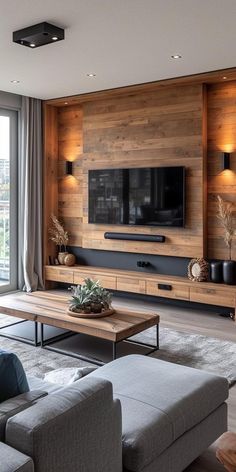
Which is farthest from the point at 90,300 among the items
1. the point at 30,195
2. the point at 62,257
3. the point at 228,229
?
the point at 30,195

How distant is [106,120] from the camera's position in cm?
638

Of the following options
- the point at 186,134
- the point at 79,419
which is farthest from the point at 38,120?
the point at 79,419

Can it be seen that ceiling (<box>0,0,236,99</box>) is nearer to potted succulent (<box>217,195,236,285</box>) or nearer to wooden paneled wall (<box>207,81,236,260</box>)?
wooden paneled wall (<box>207,81,236,260</box>)

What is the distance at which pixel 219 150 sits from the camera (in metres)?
5.53

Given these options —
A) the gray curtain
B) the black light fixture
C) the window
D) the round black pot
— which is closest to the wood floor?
the round black pot

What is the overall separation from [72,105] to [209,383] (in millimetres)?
5302

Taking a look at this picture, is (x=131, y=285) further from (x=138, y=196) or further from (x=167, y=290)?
(x=138, y=196)

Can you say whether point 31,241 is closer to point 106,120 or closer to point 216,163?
point 106,120

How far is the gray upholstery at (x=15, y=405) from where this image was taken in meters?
1.53

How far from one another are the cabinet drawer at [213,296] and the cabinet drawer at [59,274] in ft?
6.22

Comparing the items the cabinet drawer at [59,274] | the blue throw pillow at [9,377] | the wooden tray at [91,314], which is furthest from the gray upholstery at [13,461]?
the cabinet drawer at [59,274]

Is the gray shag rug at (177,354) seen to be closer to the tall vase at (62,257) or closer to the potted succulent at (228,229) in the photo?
the potted succulent at (228,229)

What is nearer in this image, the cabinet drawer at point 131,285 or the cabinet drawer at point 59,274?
the cabinet drawer at point 131,285

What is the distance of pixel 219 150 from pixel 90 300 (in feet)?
8.61
